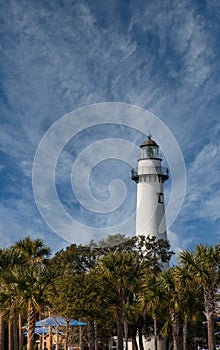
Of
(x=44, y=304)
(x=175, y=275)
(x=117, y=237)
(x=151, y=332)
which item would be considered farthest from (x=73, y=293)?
(x=117, y=237)

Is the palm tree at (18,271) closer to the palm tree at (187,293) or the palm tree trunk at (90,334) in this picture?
the palm tree trunk at (90,334)

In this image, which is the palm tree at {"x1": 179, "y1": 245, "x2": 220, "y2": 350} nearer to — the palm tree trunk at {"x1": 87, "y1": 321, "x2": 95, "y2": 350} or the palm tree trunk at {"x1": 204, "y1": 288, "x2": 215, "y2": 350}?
the palm tree trunk at {"x1": 204, "y1": 288, "x2": 215, "y2": 350}

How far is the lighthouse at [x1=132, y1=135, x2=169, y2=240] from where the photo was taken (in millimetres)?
57688

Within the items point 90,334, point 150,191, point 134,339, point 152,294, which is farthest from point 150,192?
point 90,334

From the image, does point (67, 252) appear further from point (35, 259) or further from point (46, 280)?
point (46, 280)

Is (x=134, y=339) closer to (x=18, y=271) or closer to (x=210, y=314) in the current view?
(x=210, y=314)

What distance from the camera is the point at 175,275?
3700 cm

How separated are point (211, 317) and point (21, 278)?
1286cm

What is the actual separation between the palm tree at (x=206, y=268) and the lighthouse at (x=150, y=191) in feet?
69.5

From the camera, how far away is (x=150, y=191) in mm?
58531

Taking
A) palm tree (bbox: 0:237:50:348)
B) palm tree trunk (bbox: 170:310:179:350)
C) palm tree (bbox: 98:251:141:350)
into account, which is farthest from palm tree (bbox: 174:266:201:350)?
palm tree (bbox: 0:237:50:348)

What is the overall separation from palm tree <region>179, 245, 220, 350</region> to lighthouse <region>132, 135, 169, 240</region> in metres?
21.2

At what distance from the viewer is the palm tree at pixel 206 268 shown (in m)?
A: 34.8

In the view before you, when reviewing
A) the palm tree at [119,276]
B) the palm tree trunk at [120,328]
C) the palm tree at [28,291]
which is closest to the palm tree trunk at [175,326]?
the palm tree at [119,276]
